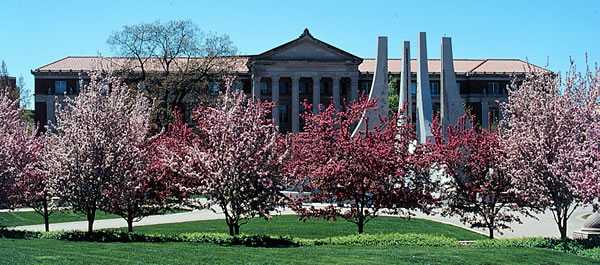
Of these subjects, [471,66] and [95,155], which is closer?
[95,155]

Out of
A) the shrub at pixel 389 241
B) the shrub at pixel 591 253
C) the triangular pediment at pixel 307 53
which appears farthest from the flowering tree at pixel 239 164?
the triangular pediment at pixel 307 53

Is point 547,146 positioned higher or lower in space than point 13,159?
higher

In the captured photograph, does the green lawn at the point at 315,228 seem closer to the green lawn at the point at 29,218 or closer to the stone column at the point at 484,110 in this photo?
the green lawn at the point at 29,218

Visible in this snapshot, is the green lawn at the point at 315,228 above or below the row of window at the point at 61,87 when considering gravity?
below

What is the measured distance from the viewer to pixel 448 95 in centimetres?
4019

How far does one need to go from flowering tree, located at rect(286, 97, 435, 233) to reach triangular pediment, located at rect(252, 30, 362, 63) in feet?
177

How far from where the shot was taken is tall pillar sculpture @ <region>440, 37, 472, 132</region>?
1574 inches

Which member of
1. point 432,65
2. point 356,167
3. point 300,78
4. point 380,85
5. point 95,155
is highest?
point 432,65

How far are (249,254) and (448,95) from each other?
26.9 m

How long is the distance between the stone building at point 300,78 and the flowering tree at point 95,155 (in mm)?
52204

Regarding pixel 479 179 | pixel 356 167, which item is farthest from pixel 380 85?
pixel 356 167

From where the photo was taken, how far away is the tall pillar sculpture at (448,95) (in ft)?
131

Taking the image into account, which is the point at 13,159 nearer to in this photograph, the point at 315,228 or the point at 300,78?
the point at 315,228

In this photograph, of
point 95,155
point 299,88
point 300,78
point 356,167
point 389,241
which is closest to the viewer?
point 95,155
